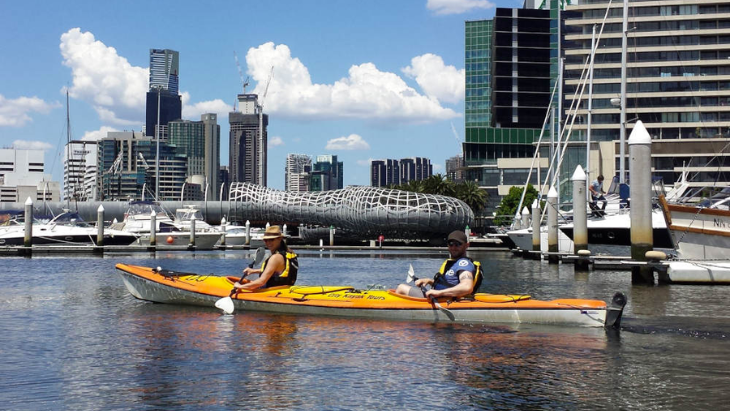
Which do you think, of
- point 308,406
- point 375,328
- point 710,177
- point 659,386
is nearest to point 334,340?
point 375,328

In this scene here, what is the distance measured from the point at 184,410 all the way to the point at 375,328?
7152 mm

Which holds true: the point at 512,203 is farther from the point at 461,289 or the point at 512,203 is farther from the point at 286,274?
the point at 461,289

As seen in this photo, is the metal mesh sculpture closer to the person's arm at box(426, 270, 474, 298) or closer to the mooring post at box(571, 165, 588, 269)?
the mooring post at box(571, 165, 588, 269)

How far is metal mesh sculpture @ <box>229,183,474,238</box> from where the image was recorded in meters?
103

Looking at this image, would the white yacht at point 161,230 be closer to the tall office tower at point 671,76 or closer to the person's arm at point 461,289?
the tall office tower at point 671,76

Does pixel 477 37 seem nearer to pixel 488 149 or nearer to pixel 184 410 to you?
pixel 488 149

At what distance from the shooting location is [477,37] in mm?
168625

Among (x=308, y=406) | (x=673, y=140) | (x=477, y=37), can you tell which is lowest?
(x=308, y=406)

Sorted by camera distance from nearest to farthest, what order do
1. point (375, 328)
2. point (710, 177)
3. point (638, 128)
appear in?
point (375, 328)
point (638, 128)
point (710, 177)

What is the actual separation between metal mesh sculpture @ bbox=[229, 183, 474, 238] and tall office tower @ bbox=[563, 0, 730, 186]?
754 inches

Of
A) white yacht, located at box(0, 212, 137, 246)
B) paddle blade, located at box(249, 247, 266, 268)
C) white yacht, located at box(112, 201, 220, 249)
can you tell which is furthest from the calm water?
white yacht, located at box(112, 201, 220, 249)

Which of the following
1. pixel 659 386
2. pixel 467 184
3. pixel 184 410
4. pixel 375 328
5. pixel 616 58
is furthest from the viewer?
pixel 467 184

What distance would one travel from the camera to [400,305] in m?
17.3

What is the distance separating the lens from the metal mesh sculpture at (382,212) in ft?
339
